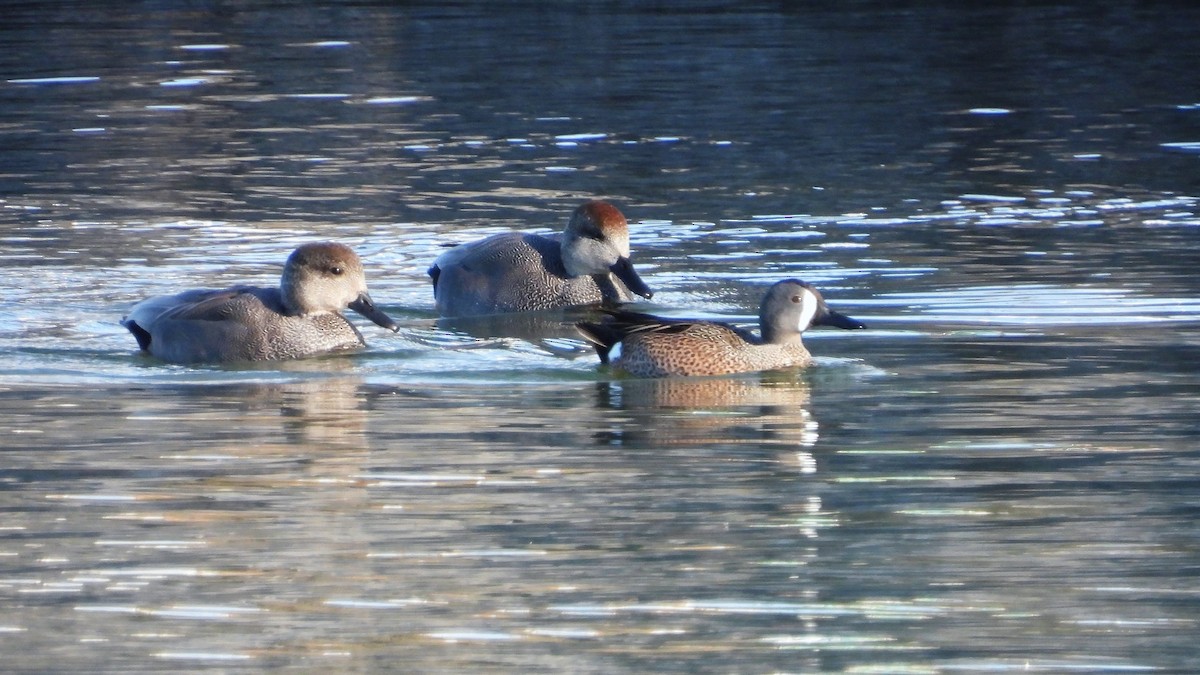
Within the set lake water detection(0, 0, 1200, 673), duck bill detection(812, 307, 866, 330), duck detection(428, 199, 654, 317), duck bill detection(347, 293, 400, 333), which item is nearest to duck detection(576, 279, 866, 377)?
duck bill detection(812, 307, 866, 330)

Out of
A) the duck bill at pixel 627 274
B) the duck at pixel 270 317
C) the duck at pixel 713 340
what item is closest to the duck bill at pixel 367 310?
the duck at pixel 270 317

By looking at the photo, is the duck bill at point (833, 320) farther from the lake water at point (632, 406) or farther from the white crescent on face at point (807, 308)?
the lake water at point (632, 406)

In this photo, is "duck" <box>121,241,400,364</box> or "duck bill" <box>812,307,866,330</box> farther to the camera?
"duck" <box>121,241,400,364</box>

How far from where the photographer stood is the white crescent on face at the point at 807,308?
10.6m

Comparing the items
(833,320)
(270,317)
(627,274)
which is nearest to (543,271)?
(627,274)

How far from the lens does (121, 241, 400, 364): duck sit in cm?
1090

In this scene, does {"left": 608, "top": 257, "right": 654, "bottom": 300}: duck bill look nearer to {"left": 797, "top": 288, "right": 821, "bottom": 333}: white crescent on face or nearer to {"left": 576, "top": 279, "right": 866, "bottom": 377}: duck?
{"left": 576, "top": 279, "right": 866, "bottom": 377}: duck

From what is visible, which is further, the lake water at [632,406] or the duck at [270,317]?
the duck at [270,317]

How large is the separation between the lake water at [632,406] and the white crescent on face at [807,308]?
229 mm

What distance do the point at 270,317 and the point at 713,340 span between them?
227 centimetres

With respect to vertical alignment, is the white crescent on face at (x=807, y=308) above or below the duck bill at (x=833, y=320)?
above

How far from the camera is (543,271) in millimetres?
13016

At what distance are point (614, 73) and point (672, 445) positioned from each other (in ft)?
53.1

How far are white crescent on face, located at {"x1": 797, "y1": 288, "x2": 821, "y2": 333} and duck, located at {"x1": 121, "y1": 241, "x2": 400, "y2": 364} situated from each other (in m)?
2.17
